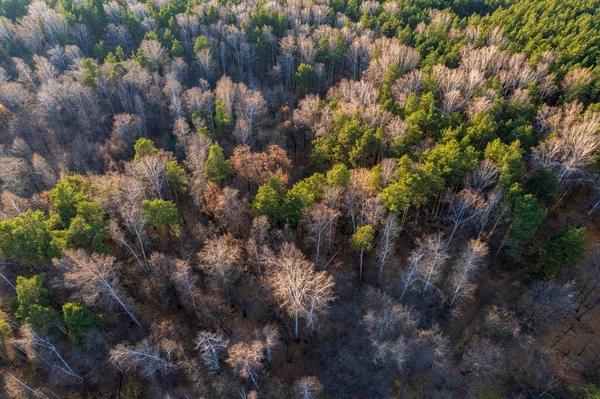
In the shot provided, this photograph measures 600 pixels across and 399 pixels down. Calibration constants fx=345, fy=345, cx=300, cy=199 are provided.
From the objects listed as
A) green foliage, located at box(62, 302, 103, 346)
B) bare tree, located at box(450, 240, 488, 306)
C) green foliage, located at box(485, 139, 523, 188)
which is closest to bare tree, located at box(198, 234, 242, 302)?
green foliage, located at box(62, 302, 103, 346)

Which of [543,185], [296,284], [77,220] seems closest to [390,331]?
[296,284]

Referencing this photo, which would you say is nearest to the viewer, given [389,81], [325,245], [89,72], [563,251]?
[563,251]

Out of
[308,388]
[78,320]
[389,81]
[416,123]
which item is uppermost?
[389,81]

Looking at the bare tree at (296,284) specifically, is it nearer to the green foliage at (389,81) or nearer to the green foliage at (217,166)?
the green foliage at (217,166)

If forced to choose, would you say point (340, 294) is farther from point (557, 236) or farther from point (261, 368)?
point (557, 236)

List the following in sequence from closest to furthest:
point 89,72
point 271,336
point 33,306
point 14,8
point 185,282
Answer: point 33,306, point 271,336, point 185,282, point 89,72, point 14,8

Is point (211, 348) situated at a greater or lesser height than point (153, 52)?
lesser

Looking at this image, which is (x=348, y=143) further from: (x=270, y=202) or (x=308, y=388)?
(x=308, y=388)
